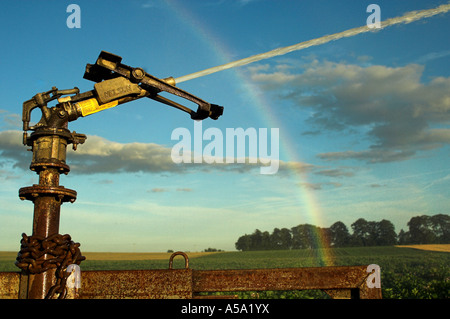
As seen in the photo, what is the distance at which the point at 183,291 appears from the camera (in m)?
4.32

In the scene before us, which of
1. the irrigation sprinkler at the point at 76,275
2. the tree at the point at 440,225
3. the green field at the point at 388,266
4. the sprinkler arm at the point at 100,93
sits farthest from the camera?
the tree at the point at 440,225

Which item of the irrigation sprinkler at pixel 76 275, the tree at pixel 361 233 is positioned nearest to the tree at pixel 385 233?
the tree at pixel 361 233

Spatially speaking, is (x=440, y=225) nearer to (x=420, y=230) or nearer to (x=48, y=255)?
(x=420, y=230)

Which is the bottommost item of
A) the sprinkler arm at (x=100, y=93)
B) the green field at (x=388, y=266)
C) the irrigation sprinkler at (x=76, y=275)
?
the green field at (x=388, y=266)

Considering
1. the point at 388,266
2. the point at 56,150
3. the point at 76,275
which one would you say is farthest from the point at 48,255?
the point at 388,266

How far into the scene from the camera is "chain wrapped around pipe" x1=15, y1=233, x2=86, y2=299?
4359 mm

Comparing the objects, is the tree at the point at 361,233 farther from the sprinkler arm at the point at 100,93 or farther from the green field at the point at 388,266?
the sprinkler arm at the point at 100,93

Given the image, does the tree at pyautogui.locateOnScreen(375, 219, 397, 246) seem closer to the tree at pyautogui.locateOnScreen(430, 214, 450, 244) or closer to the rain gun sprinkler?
the tree at pyautogui.locateOnScreen(430, 214, 450, 244)

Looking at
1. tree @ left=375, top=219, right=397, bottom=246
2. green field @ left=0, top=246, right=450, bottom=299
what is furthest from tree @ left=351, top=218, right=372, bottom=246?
green field @ left=0, top=246, right=450, bottom=299

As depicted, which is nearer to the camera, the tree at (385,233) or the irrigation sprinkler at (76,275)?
the irrigation sprinkler at (76,275)

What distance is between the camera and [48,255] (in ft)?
14.6

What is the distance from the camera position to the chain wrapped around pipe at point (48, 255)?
14.3 ft
